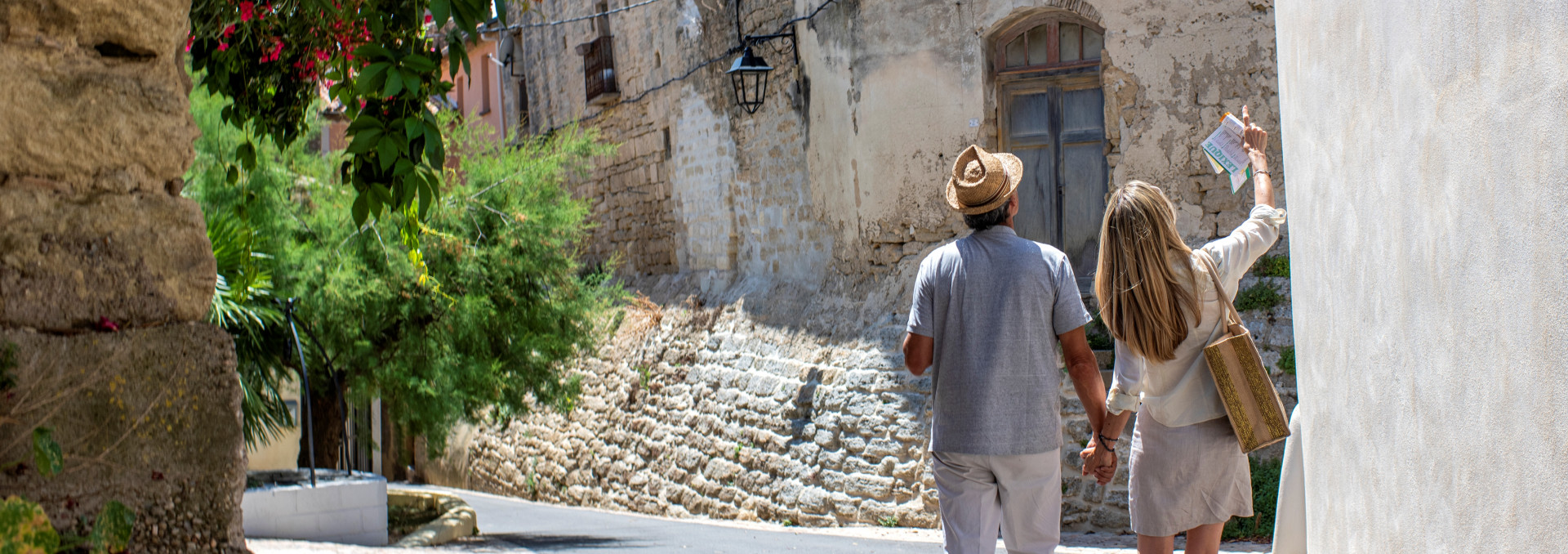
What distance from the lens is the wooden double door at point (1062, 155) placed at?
8336 mm

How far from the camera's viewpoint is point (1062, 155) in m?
8.45

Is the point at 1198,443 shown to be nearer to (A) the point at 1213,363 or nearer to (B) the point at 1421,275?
(A) the point at 1213,363

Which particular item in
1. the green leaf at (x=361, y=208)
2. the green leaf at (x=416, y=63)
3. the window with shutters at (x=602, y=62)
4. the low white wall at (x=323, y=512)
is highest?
the window with shutters at (x=602, y=62)

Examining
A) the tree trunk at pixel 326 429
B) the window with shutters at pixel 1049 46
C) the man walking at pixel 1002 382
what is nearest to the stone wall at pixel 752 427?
the window with shutters at pixel 1049 46

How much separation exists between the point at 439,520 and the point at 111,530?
694 cm

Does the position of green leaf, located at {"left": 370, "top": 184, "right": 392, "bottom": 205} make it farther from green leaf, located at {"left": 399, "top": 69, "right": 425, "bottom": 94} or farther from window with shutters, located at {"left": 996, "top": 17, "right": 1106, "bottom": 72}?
window with shutters, located at {"left": 996, "top": 17, "right": 1106, "bottom": 72}

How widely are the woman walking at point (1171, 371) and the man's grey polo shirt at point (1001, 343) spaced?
0.19 m

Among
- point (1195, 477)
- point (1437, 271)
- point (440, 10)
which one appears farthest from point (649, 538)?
point (1437, 271)

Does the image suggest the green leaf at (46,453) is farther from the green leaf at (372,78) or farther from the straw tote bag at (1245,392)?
the straw tote bag at (1245,392)

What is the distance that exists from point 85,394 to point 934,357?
2204 millimetres

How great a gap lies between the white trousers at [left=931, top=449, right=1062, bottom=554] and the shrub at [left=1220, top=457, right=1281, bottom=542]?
3768mm

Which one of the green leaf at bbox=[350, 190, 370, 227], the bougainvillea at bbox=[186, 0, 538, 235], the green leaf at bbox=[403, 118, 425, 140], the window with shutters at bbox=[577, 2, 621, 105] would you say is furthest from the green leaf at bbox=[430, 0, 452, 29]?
the window with shutters at bbox=[577, 2, 621, 105]

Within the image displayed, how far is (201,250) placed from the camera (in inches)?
86.7

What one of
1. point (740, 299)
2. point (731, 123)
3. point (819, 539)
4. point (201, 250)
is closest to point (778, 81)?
point (731, 123)
